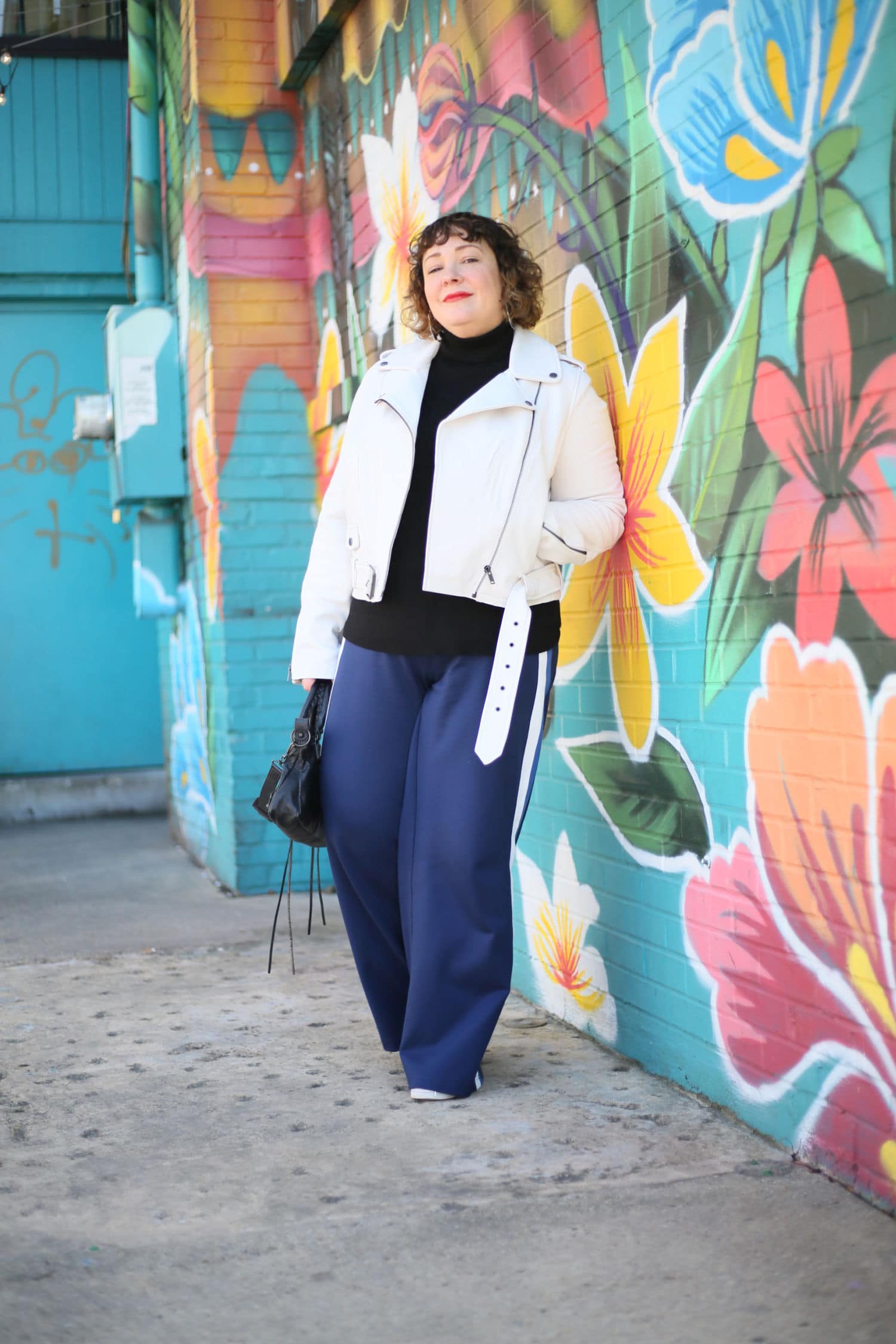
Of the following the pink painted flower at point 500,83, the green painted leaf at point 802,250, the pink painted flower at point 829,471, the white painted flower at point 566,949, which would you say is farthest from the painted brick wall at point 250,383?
the green painted leaf at point 802,250

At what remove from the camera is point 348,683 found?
10.7 ft

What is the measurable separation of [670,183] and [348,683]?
4.24ft

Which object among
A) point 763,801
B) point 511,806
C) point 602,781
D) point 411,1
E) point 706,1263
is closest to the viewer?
point 706,1263

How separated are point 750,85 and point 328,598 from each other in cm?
147

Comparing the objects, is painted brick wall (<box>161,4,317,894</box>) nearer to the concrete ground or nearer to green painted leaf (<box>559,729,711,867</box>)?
the concrete ground

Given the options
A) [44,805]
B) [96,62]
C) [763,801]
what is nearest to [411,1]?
[763,801]

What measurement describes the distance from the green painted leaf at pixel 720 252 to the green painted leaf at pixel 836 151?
1.09ft

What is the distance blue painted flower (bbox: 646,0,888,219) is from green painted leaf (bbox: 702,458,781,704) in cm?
53

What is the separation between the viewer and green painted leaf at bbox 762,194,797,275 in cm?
250

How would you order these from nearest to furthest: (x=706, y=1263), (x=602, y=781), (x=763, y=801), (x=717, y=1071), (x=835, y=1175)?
(x=706, y=1263)
(x=835, y=1175)
(x=763, y=801)
(x=717, y=1071)
(x=602, y=781)

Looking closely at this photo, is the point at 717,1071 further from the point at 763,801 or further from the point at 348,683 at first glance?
the point at 348,683

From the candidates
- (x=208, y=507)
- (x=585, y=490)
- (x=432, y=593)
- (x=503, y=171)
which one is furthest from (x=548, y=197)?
(x=208, y=507)

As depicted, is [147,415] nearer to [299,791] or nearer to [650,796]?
[299,791]

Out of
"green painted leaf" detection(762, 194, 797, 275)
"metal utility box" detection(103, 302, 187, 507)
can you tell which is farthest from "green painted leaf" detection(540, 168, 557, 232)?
"metal utility box" detection(103, 302, 187, 507)
